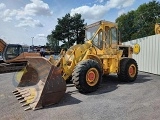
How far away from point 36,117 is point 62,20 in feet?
130

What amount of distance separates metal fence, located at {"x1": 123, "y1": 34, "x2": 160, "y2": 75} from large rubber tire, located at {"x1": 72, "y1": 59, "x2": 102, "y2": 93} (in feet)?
17.0

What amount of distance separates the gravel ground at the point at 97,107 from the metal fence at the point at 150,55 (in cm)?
441

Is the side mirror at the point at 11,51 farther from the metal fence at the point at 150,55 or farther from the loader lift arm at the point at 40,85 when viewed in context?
the metal fence at the point at 150,55

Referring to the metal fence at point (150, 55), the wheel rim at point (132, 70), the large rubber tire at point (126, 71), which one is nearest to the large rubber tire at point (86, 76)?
the large rubber tire at point (126, 71)

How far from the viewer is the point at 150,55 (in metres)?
11.9

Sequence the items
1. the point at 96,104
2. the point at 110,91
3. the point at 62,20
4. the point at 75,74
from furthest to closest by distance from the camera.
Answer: the point at 62,20
the point at 110,91
the point at 75,74
the point at 96,104

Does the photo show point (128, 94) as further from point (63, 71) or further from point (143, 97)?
point (63, 71)

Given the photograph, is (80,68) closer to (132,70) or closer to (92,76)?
(92,76)

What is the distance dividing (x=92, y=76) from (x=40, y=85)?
1.74 meters

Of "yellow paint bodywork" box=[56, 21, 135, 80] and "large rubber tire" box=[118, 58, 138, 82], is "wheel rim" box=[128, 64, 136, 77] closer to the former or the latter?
"large rubber tire" box=[118, 58, 138, 82]

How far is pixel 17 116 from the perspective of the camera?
16.0 feet

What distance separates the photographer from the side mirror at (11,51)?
14315 millimetres

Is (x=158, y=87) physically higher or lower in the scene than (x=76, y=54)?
lower

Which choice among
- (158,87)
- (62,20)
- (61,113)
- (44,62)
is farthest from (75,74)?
(62,20)
